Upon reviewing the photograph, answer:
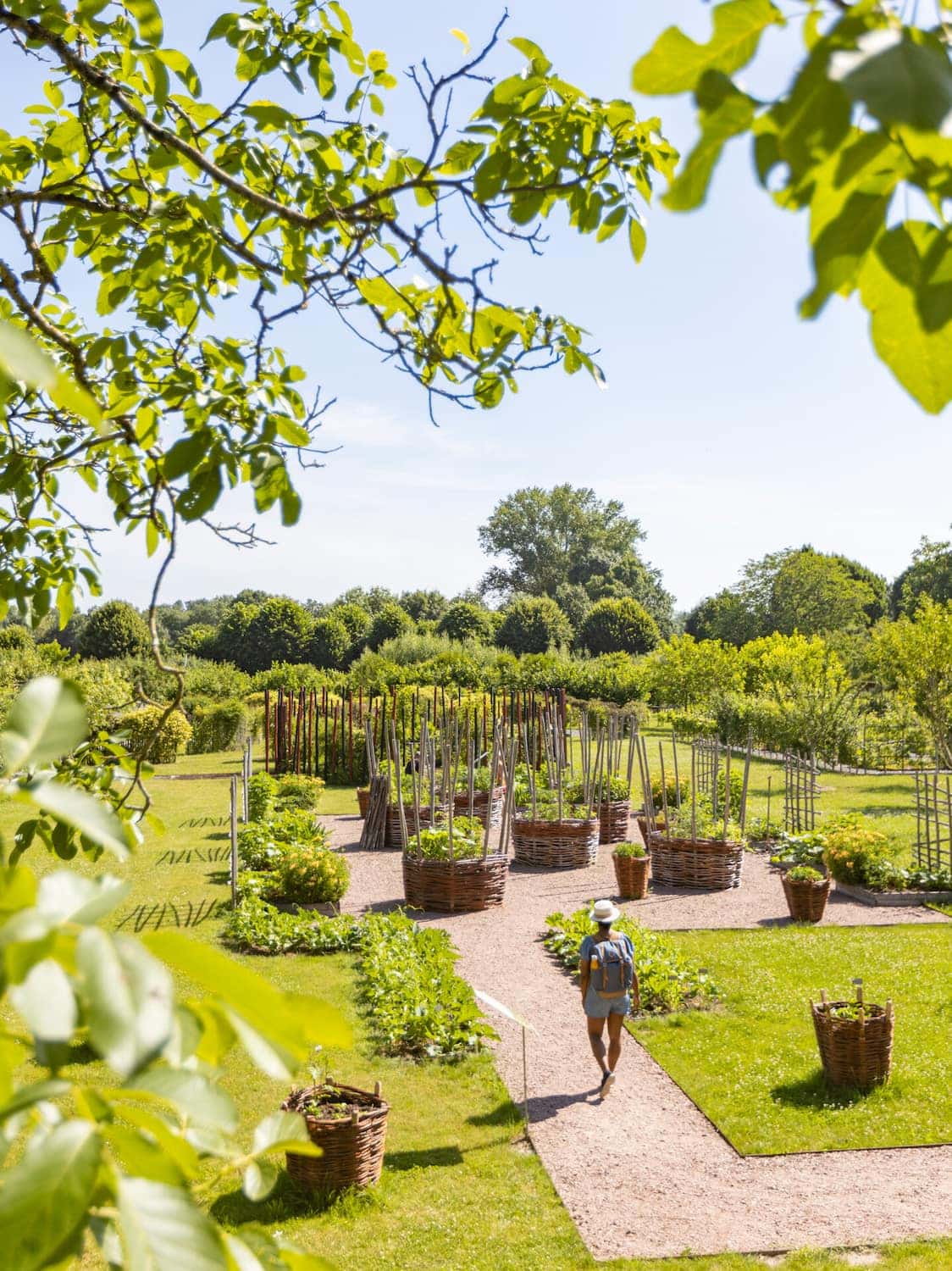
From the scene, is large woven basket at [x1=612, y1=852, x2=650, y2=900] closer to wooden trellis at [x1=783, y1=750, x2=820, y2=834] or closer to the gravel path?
the gravel path

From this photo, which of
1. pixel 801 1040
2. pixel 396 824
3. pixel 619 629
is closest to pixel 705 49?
pixel 801 1040

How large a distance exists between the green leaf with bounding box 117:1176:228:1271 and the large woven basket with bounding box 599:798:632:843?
13.9m

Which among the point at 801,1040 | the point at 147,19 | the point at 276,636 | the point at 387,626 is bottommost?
the point at 801,1040

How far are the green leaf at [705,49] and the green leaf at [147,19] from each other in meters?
1.89

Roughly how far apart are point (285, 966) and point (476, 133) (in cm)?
765

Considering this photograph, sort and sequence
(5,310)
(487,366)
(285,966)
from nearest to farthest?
(487,366)
(5,310)
(285,966)

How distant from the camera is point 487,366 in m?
2.49

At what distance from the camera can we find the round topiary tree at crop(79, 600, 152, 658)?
34.9 meters

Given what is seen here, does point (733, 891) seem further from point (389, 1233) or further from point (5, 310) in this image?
point (5, 310)

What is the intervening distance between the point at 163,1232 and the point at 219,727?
26.7m

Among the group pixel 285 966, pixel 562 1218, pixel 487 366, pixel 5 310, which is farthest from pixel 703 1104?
pixel 5 310

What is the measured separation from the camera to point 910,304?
79 cm

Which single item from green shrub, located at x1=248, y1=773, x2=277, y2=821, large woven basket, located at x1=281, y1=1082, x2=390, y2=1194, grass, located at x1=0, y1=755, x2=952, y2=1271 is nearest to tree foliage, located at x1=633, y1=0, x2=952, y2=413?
grass, located at x1=0, y1=755, x2=952, y2=1271

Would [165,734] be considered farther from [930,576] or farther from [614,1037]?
[930,576]
